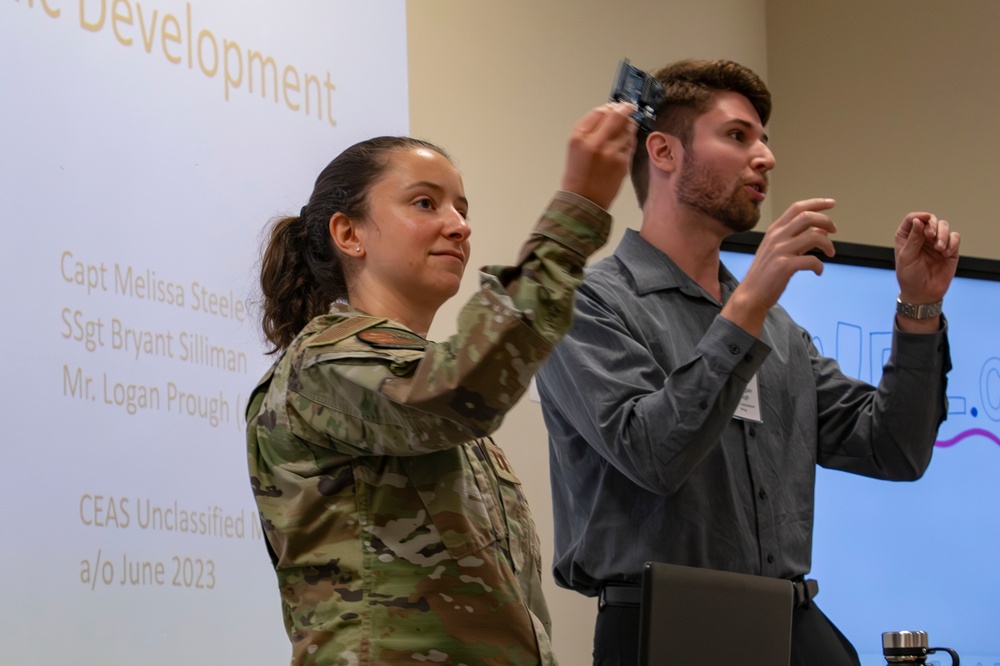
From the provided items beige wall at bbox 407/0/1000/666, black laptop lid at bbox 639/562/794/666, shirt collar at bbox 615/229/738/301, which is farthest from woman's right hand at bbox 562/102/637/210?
beige wall at bbox 407/0/1000/666

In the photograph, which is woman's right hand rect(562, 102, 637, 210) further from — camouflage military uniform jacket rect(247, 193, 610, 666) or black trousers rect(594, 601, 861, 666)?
black trousers rect(594, 601, 861, 666)

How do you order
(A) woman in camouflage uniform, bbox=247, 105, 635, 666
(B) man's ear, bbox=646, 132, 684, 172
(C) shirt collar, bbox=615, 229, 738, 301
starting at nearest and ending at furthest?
(A) woman in camouflage uniform, bbox=247, 105, 635, 666
(C) shirt collar, bbox=615, 229, 738, 301
(B) man's ear, bbox=646, 132, 684, 172

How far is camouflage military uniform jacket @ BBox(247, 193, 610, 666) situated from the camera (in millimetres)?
1220

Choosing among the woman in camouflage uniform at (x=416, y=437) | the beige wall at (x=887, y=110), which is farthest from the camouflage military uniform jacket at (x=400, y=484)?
the beige wall at (x=887, y=110)

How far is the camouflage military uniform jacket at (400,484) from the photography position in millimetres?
1220

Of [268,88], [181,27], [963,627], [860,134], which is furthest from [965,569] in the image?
[181,27]

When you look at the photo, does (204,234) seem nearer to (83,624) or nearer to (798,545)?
(83,624)

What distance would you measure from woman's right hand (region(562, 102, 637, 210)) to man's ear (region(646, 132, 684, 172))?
3.21ft

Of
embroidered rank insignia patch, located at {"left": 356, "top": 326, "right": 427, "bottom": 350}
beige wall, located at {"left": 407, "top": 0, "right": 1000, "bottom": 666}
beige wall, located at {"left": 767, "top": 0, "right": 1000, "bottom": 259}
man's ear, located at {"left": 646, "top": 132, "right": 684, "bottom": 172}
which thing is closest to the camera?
embroidered rank insignia patch, located at {"left": 356, "top": 326, "right": 427, "bottom": 350}

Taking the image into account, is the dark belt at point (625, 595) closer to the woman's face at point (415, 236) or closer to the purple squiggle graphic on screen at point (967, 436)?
the woman's face at point (415, 236)

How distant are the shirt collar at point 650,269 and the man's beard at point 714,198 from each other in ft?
0.35

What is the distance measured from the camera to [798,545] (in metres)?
2.02

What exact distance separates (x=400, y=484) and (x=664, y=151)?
1.11 metres

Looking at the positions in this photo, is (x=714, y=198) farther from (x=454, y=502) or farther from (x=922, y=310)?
(x=454, y=502)
